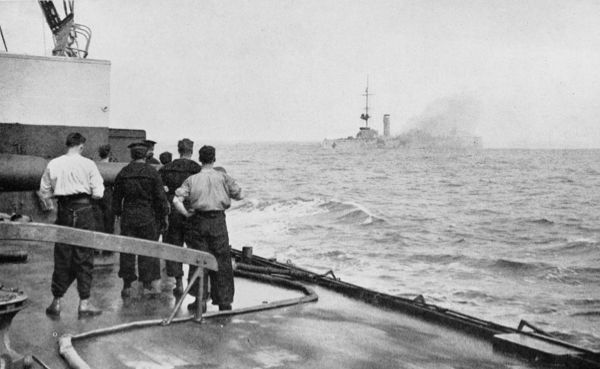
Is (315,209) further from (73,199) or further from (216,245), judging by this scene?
(73,199)

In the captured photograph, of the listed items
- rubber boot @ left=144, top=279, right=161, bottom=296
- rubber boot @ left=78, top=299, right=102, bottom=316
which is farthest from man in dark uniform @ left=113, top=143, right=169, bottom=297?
rubber boot @ left=78, top=299, right=102, bottom=316

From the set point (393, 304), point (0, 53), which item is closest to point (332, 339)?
point (393, 304)

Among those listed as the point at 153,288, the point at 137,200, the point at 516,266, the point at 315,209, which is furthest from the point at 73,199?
the point at 315,209

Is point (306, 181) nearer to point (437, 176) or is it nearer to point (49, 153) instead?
point (437, 176)

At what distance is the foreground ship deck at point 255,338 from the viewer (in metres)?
4.73

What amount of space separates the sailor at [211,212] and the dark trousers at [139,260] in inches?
27.2

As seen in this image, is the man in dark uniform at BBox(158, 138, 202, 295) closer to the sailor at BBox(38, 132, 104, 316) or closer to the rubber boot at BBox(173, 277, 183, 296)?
the rubber boot at BBox(173, 277, 183, 296)

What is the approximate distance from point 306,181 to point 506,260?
3207cm

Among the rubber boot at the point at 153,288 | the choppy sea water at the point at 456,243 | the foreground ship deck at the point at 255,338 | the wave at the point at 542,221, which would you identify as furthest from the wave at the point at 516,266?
the rubber boot at the point at 153,288

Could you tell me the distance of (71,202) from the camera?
575cm

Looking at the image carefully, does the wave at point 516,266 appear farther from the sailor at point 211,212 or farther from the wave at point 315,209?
the sailor at point 211,212

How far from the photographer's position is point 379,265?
19.3 meters

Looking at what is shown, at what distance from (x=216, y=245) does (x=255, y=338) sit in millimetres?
1112

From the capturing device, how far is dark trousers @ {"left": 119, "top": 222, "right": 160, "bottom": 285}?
21.6 ft
